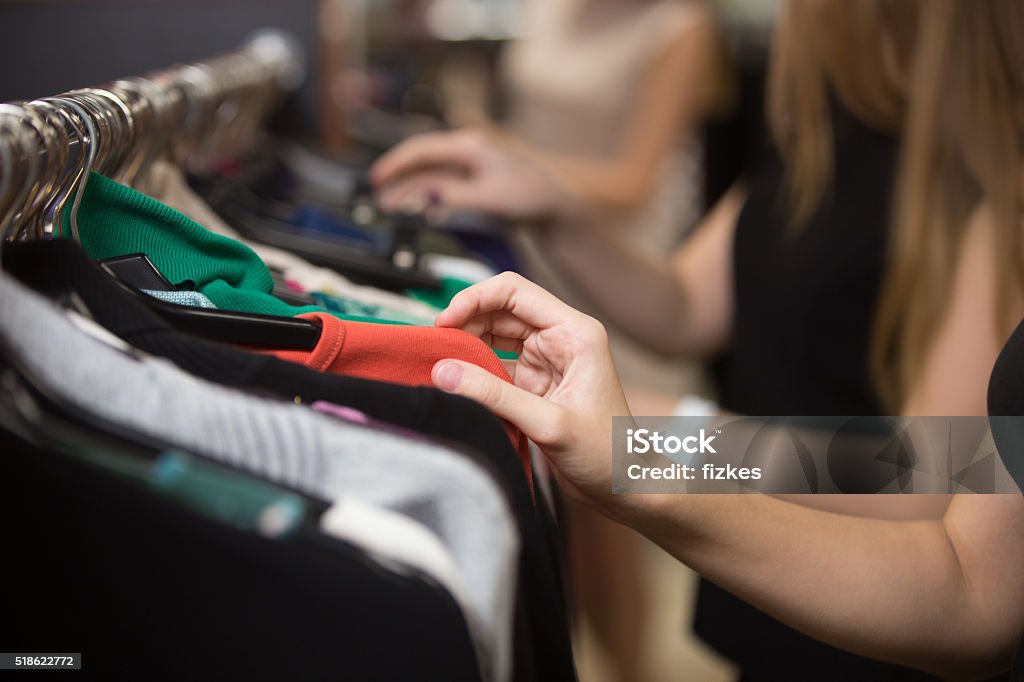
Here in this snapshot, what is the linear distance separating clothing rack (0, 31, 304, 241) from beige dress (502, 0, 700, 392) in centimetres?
89

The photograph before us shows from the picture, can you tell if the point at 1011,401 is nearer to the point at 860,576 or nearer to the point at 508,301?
the point at 860,576

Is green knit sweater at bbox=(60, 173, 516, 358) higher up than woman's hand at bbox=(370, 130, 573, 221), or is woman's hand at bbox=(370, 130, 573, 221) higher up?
woman's hand at bbox=(370, 130, 573, 221)

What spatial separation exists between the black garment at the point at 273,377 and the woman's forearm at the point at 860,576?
119 mm

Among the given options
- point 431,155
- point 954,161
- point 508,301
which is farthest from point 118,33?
point 954,161

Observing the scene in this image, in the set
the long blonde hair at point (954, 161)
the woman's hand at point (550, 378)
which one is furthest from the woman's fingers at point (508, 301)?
the long blonde hair at point (954, 161)

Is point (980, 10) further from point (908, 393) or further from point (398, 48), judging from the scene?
point (398, 48)

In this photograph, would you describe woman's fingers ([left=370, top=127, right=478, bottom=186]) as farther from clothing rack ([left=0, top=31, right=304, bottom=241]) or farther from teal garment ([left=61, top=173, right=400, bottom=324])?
teal garment ([left=61, top=173, right=400, bottom=324])

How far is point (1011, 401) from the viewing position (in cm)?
59

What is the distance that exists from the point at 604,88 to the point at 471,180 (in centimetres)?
83

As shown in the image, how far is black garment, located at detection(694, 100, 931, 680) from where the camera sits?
3.24ft

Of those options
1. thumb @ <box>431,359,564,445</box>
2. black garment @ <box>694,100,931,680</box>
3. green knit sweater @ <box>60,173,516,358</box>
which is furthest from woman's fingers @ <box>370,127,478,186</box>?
thumb @ <box>431,359,564,445</box>

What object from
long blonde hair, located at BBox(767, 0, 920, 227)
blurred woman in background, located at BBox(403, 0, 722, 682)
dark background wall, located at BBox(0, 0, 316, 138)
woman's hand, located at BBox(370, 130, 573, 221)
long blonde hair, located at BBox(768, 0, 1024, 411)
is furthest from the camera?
blurred woman in background, located at BBox(403, 0, 722, 682)

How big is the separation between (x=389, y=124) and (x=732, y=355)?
1.06 m

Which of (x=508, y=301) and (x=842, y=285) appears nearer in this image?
(x=508, y=301)
